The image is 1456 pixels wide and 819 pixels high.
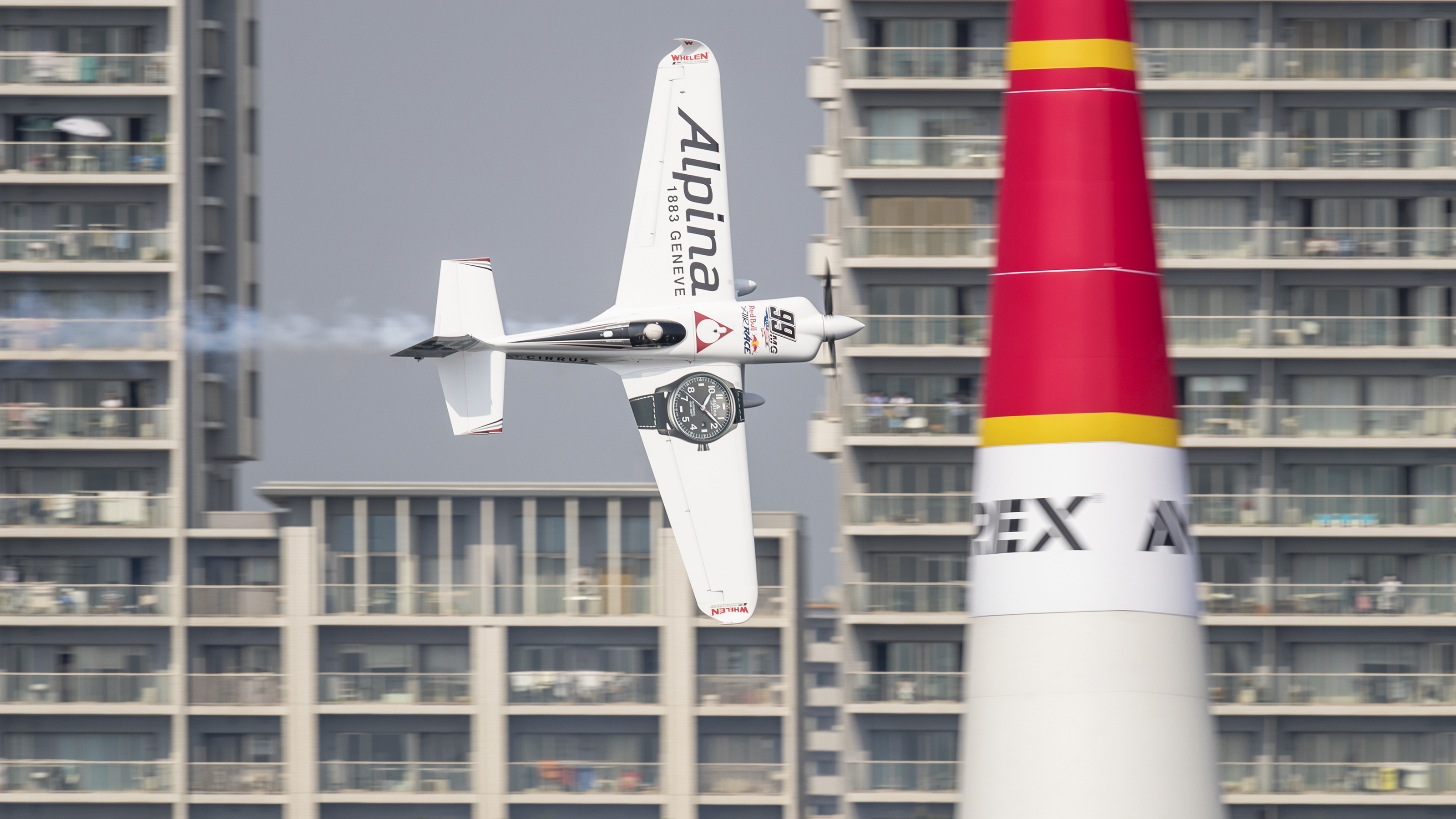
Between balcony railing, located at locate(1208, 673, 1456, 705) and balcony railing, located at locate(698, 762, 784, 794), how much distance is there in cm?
1230

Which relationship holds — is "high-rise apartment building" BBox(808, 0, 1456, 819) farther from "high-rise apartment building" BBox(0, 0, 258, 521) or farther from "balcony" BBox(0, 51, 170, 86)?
"balcony" BBox(0, 51, 170, 86)

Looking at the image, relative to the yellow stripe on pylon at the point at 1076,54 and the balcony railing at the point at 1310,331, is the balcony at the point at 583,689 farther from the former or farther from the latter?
the yellow stripe on pylon at the point at 1076,54

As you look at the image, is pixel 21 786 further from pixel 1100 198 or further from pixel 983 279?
pixel 1100 198

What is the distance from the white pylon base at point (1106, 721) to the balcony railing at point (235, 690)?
3887cm

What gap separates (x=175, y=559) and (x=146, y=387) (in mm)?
5071

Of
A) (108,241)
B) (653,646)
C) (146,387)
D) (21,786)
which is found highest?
(108,241)

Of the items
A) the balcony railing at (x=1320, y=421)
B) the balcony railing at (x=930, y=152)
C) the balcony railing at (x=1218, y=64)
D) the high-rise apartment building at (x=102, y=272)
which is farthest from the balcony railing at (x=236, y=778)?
the balcony railing at (x=1320, y=421)

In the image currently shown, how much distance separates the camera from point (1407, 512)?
49500mm

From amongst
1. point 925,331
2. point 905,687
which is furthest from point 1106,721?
point 925,331

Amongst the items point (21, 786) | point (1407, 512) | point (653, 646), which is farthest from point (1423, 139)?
point (21, 786)

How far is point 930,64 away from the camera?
4953 cm

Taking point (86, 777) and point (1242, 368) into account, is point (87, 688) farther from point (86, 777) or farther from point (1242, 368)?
point (1242, 368)

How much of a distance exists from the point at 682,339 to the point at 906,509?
2347cm

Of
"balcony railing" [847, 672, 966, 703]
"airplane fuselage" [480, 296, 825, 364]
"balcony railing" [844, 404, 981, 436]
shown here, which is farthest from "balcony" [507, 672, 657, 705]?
"airplane fuselage" [480, 296, 825, 364]
